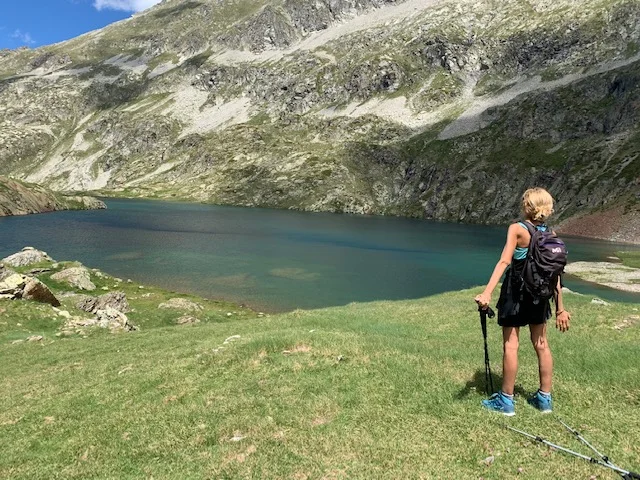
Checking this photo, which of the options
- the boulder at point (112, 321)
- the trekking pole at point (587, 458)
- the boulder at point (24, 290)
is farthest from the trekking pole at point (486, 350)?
the boulder at point (24, 290)

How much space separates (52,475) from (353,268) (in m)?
76.0

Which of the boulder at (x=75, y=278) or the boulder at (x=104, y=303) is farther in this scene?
the boulder at (x=75, y=278)

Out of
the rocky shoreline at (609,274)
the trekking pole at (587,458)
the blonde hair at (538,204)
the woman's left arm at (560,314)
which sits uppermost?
the blonde hair at (538,204)

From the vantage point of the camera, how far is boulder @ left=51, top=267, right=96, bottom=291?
56594 mm

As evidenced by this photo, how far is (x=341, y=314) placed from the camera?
3028 centimetres

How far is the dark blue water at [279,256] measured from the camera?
222 ft

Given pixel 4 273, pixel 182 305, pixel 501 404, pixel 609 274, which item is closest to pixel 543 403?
pixel 501 404

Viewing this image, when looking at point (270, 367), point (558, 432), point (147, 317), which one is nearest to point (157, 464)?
point (270, 367)

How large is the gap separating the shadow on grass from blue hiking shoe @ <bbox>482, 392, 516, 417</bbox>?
2.39 ft

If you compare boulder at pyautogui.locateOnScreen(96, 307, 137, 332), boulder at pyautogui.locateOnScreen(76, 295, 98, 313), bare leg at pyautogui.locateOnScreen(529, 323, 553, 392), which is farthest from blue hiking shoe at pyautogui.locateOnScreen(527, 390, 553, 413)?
boulder at pyautogui.locateOnScreen(76, 295, 98, 313)

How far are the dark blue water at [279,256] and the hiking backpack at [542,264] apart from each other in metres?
48.4

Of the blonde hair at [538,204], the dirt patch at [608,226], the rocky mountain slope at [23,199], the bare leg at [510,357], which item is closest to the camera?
the blonde hair at [538,204]

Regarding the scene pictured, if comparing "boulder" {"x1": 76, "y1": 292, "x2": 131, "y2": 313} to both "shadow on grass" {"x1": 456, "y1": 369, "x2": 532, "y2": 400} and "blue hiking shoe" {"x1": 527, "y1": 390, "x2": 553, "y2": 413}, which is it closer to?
"shadow on grass" {"x1": 456, "y1": 369, "x2": 532, "y2": 400}

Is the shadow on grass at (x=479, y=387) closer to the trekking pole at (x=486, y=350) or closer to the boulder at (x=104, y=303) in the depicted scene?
the trekking pole at (x=486, y=350)
